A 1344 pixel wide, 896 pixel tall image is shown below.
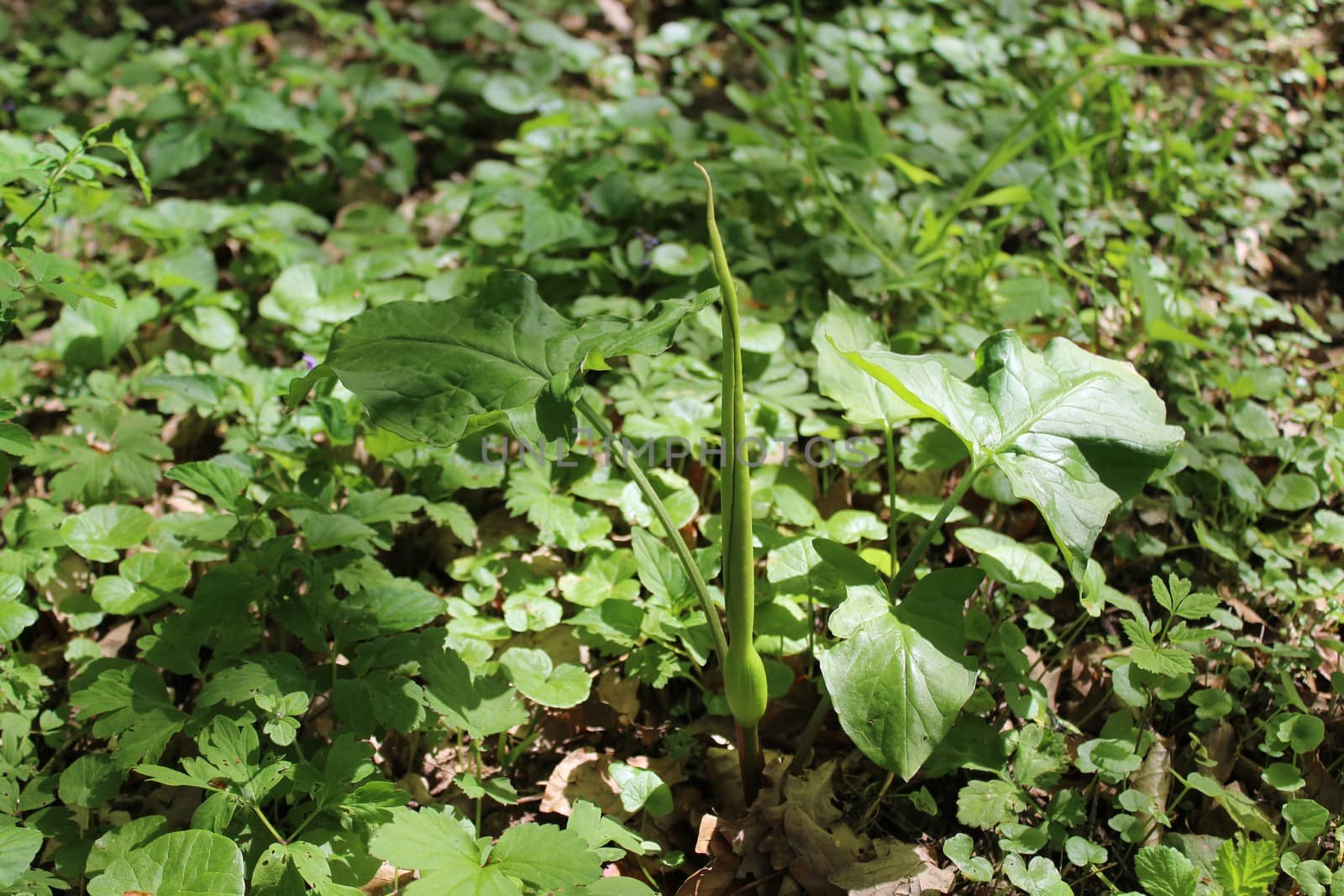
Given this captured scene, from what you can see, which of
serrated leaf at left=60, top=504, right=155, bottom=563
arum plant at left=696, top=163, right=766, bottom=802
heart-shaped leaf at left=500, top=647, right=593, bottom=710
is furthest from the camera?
serrated leaf at left=60, top=504, right=155, bottom=563

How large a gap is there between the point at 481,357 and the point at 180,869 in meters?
0.87

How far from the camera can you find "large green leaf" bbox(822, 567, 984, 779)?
1358 mm

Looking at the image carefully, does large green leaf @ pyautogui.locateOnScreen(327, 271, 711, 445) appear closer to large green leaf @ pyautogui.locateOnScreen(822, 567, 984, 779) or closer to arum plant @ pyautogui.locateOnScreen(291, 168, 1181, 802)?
arum plant @ pyautogui.locateOnScreen(291, 168, 1181, 802)

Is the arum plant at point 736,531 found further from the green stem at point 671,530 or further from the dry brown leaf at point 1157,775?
the dry brown leaf at point 1157,775

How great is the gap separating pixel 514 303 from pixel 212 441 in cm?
133

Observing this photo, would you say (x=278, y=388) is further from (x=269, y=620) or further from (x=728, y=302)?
(x=728, y=302)

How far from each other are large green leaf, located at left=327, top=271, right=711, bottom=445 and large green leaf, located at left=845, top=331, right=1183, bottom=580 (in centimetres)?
39

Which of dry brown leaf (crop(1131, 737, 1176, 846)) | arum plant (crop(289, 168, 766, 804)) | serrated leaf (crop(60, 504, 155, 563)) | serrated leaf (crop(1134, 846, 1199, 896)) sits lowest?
serrated leaf (crop(60, 504, 155, 563))

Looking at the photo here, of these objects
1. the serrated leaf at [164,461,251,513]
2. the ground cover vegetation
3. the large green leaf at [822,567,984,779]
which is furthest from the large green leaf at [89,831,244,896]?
the large green leaf at [822,567,984,779]

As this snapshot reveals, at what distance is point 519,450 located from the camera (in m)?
2.14

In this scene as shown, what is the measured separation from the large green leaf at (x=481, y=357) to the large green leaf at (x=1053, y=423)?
0.39m

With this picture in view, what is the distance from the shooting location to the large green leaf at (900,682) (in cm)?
136

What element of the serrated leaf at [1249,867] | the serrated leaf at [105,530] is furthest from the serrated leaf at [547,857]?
the serrated leaf at [105,530]

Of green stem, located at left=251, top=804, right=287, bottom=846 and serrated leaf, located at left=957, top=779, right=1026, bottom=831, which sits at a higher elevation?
serrated leaf, located at left=957, top=779, right=1026, bottom=831
